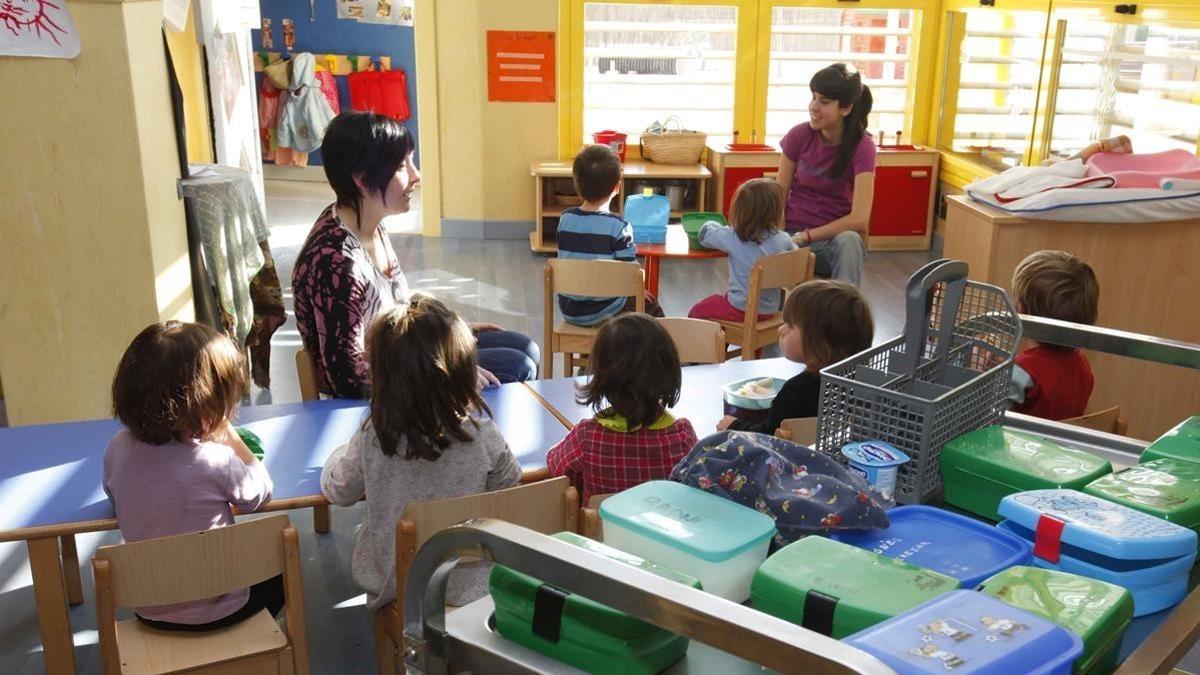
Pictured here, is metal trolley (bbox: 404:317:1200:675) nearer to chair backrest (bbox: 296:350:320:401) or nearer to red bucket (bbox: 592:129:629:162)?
chair backrest (bbox: 296:350:320:401)

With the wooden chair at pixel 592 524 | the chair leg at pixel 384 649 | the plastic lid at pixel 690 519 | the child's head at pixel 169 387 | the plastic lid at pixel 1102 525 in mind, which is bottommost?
the chair leg at pixel 384 649

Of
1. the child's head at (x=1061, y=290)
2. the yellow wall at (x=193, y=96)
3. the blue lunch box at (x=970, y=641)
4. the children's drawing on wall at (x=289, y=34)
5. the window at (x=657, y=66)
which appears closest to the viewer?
the blue lunch box at (x=970, y=641)

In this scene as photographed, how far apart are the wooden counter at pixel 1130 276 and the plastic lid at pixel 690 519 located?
282cm

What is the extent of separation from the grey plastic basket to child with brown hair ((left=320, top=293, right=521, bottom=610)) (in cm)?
81

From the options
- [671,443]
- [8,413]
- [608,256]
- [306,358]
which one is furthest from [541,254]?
[671,443]

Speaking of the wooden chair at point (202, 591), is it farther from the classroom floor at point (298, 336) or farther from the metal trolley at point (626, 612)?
the metal trolley at point (626, 612)

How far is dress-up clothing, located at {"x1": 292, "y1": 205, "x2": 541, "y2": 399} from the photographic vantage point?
110 inches

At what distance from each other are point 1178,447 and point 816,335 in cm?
84

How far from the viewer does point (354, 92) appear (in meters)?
8.98

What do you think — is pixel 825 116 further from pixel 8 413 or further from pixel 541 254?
pixel 8 413

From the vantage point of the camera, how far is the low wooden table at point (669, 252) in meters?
4.45

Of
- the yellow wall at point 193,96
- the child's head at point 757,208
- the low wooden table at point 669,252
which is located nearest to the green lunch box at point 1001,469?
the child's head at point 757,208

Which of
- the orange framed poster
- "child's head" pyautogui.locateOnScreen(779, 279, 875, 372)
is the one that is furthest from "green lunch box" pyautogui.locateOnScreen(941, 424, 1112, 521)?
the orange framed poster

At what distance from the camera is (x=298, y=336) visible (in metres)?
5.39
